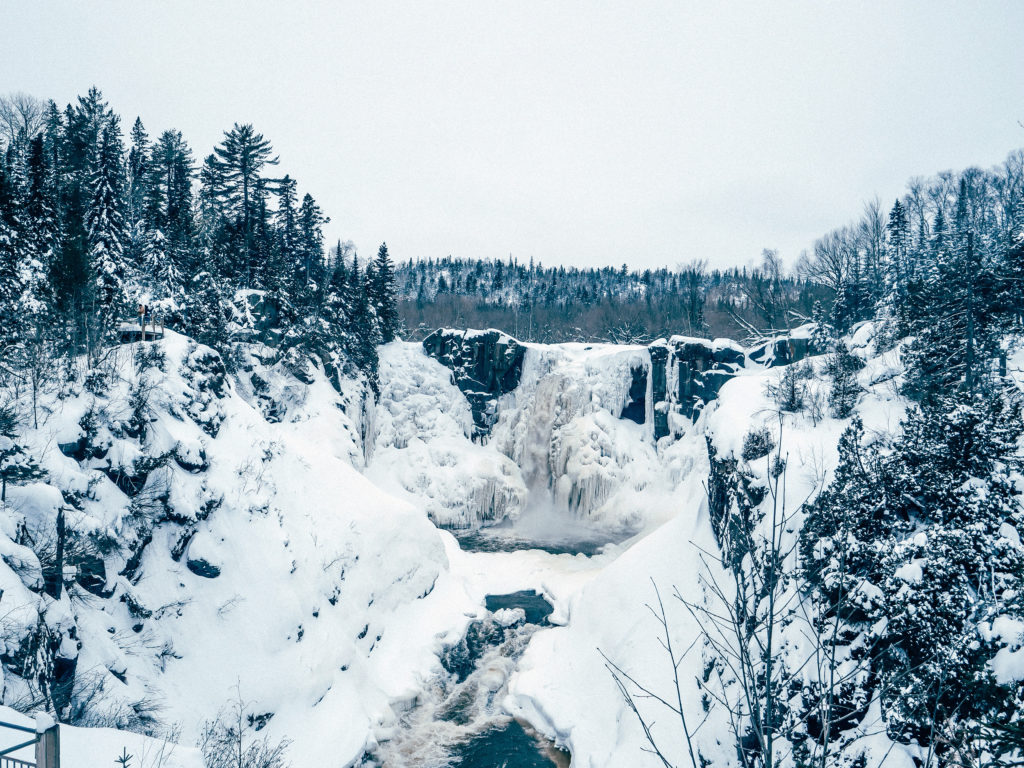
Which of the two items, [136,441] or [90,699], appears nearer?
[90,699]

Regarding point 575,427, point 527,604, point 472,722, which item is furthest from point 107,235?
point 575,427

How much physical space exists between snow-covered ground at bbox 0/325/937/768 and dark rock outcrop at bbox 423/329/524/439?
1492cm

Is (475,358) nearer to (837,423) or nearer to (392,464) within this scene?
(392,464)

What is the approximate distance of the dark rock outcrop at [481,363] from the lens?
133 feet

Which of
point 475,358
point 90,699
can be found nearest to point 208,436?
point 90,699

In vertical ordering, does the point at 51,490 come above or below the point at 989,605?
above

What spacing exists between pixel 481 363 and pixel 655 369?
1285cm

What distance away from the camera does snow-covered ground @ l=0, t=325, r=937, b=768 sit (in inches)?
488

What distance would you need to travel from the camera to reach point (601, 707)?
15.1 m

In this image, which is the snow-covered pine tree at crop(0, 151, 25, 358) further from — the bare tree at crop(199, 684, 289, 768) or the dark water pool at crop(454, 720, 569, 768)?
the dark water pool at crop(454, 720, 569, 768)

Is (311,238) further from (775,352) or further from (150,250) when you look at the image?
(775,352)

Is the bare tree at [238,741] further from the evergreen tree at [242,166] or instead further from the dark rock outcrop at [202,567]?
the evergreen tree at [242,166]

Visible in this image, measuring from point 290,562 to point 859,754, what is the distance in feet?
47.3

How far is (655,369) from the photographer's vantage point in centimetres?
3797
